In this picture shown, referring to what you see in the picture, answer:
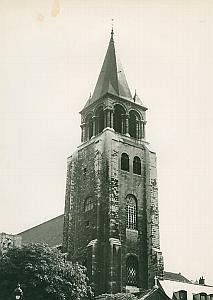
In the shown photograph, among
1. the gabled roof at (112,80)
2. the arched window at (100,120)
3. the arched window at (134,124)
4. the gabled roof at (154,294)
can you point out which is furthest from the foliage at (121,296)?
the gabled roof at (112,80)

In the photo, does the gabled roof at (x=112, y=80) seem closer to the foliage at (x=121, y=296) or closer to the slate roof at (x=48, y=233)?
the slate roof at (x=48, y=233)

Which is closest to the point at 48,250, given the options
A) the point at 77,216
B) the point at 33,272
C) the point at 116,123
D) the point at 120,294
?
the point at 33,272

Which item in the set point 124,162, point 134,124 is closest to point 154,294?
point 124,162

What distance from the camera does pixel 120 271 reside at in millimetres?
36219

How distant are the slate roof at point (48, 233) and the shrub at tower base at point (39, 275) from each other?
1345cm

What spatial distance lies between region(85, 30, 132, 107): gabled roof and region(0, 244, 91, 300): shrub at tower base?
659 inches

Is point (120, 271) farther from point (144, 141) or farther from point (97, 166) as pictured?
point (144, 141)

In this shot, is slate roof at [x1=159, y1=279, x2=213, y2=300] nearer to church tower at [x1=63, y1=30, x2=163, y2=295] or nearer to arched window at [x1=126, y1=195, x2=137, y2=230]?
church tower at [x1=63, y1=30, x2=163, y2=295]

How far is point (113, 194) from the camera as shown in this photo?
38.9 m

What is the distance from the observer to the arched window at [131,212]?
39.5 m

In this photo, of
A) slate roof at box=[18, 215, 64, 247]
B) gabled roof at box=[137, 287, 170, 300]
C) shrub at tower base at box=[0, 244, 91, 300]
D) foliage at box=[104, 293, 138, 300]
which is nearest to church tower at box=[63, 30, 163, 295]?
foliage at box=[104, 293, 138, 300]

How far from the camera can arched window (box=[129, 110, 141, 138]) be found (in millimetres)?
43997

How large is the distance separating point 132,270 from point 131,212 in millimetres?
4685

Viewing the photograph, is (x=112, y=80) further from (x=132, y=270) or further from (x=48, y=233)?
(x=48, y=233)
